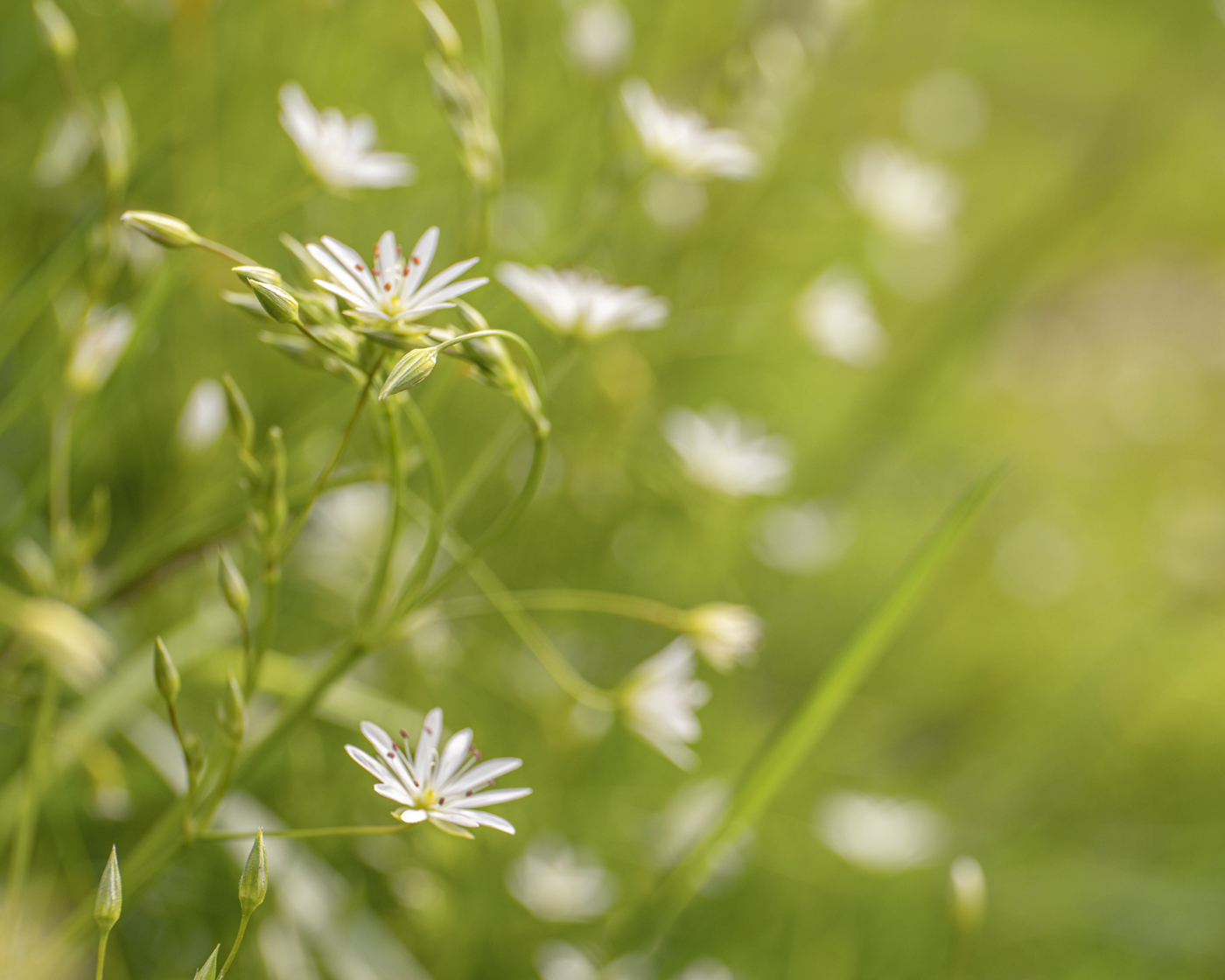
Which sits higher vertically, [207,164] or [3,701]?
[207,164]

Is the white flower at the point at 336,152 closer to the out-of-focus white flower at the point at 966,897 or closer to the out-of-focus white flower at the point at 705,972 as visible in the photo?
the out-of-focus white flower at the point at 966,897

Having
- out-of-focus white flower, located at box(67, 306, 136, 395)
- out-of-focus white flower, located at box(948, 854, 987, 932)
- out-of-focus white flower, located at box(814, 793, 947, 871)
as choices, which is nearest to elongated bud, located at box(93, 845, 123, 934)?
out-of-focus white flower, located at box(67, 306, 136, 395)

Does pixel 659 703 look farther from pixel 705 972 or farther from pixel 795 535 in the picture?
pixel 795 535

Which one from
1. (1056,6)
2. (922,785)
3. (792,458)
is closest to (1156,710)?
(922,785)

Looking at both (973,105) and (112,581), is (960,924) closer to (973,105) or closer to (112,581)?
(112,581)

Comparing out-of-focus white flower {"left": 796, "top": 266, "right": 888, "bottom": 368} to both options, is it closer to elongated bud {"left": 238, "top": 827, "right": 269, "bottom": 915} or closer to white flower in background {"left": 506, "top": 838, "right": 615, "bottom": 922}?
white flower in background {"left": 506, "top": 838, "right": 615, "bottom": 922}

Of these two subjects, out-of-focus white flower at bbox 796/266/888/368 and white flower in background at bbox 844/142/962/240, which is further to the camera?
white flower in background at bbox 844/142/962/240
